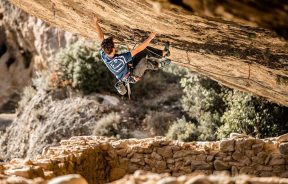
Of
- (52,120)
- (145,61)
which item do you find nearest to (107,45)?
(145,61)

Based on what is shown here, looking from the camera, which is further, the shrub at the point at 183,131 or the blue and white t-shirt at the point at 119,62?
the shrub at the point at 183,131

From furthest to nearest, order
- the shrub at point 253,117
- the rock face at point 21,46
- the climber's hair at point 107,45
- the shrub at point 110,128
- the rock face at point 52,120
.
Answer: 1. the rock face at point 21,46
2. the rock face at point 52,120
3. the shrub at point 110,128
4. the shrub at point 253,117
5. the climber's hair at point 107,45

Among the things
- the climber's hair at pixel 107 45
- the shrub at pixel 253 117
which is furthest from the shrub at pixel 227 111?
the climber's hair at pixel 107 45

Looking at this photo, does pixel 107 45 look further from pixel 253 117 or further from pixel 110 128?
pixel 110 128

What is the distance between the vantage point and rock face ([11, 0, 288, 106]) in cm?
679

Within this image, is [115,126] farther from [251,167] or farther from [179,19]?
[179,19]

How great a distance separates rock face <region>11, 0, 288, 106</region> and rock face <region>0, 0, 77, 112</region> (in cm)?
A: 1040

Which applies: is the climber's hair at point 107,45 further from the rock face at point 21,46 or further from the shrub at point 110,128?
the rock face at point 21,46

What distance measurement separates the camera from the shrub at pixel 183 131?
47.5 ft

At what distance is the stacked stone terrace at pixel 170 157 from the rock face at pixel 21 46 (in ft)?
33.9

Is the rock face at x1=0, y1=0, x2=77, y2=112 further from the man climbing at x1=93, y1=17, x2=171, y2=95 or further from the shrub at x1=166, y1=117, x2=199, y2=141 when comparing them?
the man climbing at x1=93, y1=17, x2=171, y2=95

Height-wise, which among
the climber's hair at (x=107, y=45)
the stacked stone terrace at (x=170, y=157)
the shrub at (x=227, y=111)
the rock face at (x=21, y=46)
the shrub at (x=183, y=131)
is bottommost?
the stacked stone terrace at (x=170, y=157)

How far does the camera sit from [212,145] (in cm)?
943

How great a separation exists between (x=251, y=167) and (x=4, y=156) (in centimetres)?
1065
